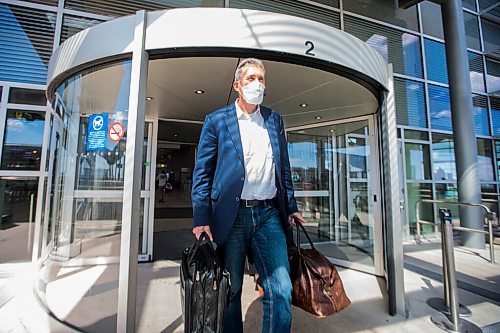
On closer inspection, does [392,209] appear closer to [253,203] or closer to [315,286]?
[315,286]

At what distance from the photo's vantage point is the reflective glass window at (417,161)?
19.2 ft

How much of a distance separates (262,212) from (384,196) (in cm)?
174

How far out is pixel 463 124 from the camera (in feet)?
16.8

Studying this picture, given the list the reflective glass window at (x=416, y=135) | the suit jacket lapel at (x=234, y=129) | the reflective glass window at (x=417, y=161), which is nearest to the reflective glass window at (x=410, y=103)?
the reflective glass window at (x=416, y=135)

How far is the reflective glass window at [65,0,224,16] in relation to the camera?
4.03 m

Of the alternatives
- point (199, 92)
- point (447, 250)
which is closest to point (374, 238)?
point (447, 250)

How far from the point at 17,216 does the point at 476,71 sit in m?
10.8

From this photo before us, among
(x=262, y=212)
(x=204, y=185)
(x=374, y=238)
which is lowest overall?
(x=374, y=238)

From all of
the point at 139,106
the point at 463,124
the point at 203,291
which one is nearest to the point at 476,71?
the point at 463,124

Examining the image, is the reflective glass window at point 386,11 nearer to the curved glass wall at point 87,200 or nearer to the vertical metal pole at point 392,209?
the vertical metal pole at point 392,209

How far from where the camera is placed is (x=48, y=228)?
2.86 m

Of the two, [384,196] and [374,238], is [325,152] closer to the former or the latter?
[374,238]

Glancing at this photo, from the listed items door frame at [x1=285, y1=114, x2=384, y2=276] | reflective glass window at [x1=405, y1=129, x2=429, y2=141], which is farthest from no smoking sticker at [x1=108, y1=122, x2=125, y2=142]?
reflective glass window at [x1=405, y1=129, x2=429, y2=141]

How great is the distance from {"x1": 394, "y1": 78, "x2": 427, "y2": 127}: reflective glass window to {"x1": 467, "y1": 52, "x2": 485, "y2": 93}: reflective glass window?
82.1 inches
